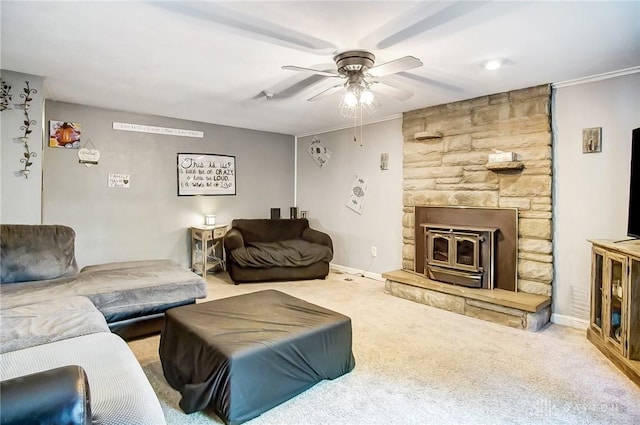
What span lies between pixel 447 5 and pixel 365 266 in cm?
372

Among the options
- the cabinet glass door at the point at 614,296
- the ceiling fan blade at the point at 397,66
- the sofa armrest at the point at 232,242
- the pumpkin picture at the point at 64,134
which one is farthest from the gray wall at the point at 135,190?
the cabinet glass door at the point at 614,296

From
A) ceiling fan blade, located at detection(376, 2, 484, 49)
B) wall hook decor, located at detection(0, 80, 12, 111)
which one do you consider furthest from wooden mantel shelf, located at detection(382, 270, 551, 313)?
wall hook decor, located at detection(0, 80, 12, 111)

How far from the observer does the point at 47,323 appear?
1.92 m

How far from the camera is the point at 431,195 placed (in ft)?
13.9

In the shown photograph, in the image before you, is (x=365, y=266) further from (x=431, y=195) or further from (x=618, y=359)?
(x=618, y=359)

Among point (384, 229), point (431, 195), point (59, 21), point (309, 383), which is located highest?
point (59, 21)

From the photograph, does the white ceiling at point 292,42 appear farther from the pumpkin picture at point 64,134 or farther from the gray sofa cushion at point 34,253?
the gray sofa cushion at point 34,253

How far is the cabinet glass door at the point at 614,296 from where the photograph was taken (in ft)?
8.30

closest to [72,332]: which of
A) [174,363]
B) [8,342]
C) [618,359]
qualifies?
[8,342]

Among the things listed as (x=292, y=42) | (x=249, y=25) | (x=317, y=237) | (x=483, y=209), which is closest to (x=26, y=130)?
(x=249, y=25)

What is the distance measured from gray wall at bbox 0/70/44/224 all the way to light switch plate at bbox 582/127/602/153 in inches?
188

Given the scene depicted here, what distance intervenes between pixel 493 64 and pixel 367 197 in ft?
8.48

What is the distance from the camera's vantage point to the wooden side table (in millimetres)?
4773

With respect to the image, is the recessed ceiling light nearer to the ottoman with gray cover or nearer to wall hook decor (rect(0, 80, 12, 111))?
the ottoman with gray cover
